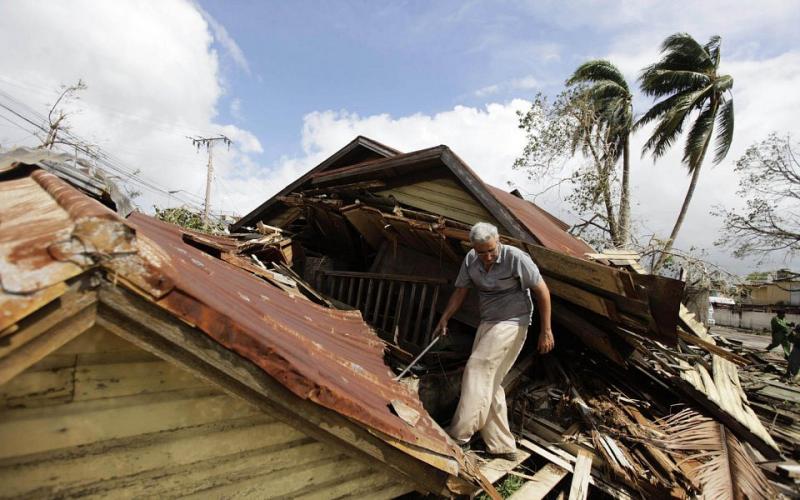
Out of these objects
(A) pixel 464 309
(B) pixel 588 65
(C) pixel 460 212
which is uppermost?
(B) pixel 588 65

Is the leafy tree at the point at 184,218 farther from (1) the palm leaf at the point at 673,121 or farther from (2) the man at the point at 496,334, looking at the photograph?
(1) the palm leaf at the point at 673,121

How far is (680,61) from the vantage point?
62.8 feet

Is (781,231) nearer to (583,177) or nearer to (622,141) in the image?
(622,141)

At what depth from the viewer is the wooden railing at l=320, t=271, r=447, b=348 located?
5.22 meters

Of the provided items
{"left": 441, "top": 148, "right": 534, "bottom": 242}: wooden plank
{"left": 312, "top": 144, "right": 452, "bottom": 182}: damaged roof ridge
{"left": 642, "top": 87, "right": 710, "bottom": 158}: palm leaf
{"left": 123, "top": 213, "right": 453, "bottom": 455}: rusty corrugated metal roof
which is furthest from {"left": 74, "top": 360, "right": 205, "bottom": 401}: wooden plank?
{"left": 642, "top": 87, "right": 710, "bottom": 158}: palm leaf

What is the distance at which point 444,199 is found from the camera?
18.8 feet

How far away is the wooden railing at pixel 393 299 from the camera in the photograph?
522cm

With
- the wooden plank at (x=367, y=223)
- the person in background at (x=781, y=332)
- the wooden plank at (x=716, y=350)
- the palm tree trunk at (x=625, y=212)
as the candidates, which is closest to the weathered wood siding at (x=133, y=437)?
the wooden plank at (x=367, y=223)

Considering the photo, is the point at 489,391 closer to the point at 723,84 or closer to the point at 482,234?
the point at 482,234

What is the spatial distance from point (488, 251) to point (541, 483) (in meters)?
2.09

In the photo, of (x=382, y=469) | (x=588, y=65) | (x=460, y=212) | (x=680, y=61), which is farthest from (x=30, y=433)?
(x=680, y=61)

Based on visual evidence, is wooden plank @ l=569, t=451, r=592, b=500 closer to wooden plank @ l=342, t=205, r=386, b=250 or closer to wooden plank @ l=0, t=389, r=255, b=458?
wooden plank @ l=0, t=389, r=255, b=458

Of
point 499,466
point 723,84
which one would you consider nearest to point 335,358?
point 499,466

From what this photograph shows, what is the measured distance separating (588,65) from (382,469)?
23295mm
